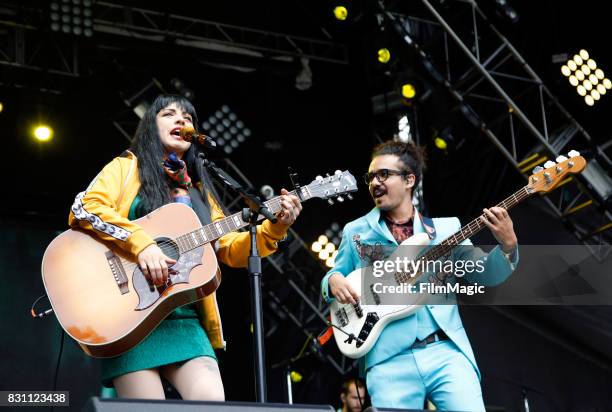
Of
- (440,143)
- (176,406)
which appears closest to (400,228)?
(176,406)

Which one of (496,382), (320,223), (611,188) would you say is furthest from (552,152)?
(320,223)

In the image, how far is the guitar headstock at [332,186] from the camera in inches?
161

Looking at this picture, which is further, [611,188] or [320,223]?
[320,223]

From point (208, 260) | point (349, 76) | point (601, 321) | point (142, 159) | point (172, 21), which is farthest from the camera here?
point (349, 76)

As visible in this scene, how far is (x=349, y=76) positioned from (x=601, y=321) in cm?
417

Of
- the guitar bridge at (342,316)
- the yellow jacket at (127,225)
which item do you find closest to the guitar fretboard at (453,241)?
the guitar bridge at (342,316)

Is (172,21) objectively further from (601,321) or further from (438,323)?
(438,323)

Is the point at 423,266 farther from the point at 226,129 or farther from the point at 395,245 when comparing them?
the point at 226,129

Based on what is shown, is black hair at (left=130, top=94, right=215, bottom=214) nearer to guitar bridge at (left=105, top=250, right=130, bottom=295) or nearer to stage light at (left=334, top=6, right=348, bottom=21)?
guitar bridge at (left=105, top=250, right=130, bottom=295)

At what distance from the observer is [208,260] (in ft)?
12.1

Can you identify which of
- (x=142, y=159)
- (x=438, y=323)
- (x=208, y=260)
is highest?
(x=142, y=159)

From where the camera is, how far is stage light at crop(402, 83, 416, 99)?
829 cm

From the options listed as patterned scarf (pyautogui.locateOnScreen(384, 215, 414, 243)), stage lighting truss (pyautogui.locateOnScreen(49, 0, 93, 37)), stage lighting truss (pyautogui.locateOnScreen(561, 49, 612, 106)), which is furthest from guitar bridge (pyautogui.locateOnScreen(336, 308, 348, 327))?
stage lighting truss (pyautogui.locateOnScreen(49, 0, 93, 37))

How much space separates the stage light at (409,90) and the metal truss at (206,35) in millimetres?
1582
